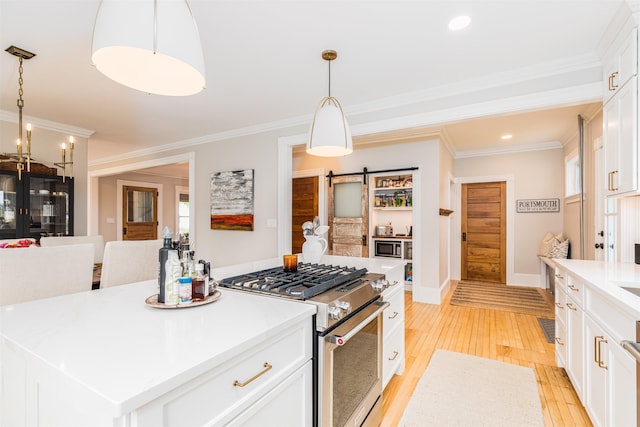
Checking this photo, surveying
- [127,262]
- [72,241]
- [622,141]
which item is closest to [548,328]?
[622,141]

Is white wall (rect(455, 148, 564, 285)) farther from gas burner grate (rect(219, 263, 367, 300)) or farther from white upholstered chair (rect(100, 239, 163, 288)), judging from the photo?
white upholstered chair (rect(100, 239, 163, 288))

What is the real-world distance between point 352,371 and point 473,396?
1.22 m

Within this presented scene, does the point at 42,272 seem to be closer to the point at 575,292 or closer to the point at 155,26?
the point at 155,26

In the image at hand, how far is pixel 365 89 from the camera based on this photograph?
3021 mm

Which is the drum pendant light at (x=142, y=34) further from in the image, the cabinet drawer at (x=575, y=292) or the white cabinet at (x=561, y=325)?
the white cabinet at (x=561, y=325)

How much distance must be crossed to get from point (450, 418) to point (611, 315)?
108cm

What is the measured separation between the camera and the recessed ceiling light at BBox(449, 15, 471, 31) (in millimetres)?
1960

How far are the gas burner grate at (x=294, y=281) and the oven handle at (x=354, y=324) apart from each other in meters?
0.19

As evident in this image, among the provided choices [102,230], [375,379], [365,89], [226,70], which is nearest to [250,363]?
[375,379]

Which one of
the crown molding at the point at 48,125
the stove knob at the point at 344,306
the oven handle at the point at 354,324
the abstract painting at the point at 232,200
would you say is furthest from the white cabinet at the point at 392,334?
the crown molding at the point at 48,125

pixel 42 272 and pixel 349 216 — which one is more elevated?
pixel 349 216

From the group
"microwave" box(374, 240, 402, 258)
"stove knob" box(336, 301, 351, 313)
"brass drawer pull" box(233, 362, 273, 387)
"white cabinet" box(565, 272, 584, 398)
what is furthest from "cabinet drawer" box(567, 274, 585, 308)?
"microwave" box(374, 240, 402, 258)

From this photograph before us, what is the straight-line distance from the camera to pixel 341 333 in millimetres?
1397

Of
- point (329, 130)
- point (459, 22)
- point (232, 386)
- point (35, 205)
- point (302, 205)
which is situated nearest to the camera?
point (232, 386)
